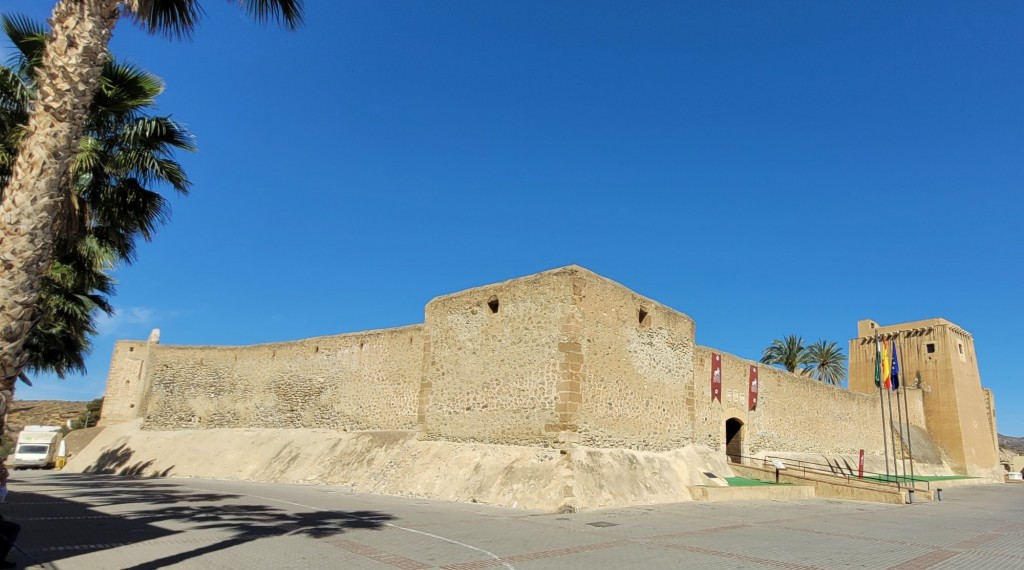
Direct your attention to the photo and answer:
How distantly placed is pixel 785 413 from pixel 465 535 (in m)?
20.5

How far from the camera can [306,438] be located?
22547 millimetres

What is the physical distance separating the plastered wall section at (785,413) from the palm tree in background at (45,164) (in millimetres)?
17739

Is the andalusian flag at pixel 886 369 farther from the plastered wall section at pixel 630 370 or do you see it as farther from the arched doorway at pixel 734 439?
the plastered wall section at pixel 630 370

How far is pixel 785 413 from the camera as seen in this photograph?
2588 cm

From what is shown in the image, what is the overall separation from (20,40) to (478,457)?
12269mm

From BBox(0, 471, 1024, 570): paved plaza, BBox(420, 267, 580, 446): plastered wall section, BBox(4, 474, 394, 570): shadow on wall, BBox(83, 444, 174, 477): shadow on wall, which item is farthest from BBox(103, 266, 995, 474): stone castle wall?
BBox(4, 474, 394, 570): shadow on wall

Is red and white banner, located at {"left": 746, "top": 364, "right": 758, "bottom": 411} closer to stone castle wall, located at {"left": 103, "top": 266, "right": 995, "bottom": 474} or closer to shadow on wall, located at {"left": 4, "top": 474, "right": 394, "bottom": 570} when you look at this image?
stone castle wall, located at {"left": 103, "top": 266, "right": 995, "bottom": 474}

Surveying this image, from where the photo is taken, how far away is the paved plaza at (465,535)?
760cm

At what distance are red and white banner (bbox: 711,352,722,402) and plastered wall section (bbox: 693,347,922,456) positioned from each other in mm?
190

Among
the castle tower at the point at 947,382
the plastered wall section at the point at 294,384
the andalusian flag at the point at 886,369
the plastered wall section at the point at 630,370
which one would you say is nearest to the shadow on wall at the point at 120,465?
the plastered wall section at the point at 294,384

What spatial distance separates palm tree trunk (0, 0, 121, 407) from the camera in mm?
5641

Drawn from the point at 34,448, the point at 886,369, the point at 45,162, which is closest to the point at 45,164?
the point at 45,162

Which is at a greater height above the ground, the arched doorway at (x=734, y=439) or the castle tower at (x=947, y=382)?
the castle tower at (x=947, y=382)

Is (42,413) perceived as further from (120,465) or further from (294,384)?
(294,384)
